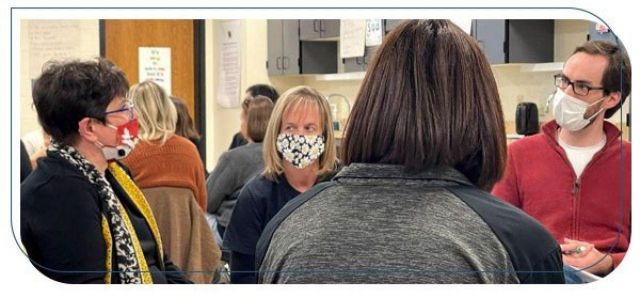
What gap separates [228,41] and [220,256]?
1.00 ft

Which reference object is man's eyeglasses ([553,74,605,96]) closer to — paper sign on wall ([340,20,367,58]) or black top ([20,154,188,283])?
paper sign on wall ([340,20,367,58])

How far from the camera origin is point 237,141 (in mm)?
1178

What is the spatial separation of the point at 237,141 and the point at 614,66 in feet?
1.77

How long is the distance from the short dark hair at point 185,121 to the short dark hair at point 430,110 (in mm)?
266

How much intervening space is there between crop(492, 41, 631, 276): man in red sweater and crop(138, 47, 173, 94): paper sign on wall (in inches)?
19.3

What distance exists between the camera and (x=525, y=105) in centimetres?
112

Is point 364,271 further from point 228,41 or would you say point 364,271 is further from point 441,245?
point 228,41

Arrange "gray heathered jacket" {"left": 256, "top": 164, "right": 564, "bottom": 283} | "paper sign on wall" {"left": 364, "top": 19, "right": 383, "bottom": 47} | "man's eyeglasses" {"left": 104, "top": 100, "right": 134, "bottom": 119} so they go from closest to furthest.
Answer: "gray heathered jacket" {"left": 256, "top": 164, "right": 564, "bottom": 283}
"paper sign on wall" {"left": 364, "top": 19, "right": 383, "bottom": 47}
"man's eyeglasses" {"left": 104, "top": 100, "right": 134, "bottom": 119}

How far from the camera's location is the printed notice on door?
1.14m

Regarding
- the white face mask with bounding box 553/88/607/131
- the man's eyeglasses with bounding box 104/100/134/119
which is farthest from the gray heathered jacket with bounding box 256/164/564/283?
the man's eyeglasses with bounding box 104/100/134/119

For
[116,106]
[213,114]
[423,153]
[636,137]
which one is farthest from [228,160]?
[636,137]

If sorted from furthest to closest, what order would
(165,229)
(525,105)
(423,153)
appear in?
(165,229), (525,105), (423,153)

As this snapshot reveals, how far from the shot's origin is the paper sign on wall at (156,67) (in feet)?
3.84

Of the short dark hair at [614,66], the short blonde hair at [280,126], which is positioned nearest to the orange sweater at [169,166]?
the short blonde hair at [280,126]
